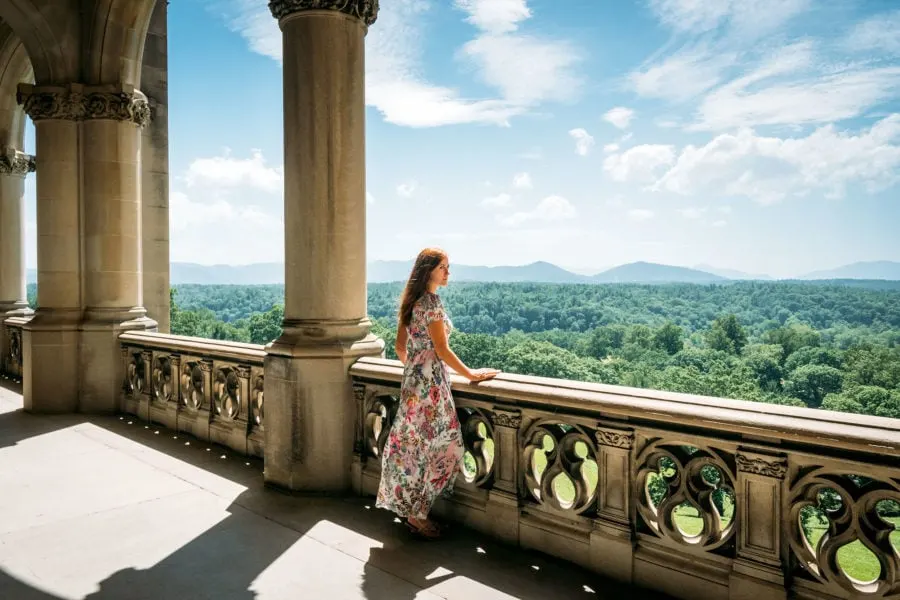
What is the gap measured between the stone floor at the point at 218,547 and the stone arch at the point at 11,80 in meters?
7.73

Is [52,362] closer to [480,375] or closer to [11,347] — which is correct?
[11,347]

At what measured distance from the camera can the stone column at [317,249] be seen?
4.96 m

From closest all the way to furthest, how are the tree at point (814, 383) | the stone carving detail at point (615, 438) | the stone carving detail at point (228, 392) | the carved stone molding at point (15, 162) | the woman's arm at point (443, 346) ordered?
the stone carving detail at point (615, 438) < the woman's arm at point (443, 346) < the stone carving detail at point (228, 392) < the carved stone molding at point (15, 162) < the tree at point (814, 383)

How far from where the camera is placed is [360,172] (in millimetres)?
5191

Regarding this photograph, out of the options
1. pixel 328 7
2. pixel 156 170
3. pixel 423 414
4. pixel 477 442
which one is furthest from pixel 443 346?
pixel 156 170

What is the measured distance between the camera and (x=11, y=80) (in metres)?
10.6

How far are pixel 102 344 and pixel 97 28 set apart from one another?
12.8ft

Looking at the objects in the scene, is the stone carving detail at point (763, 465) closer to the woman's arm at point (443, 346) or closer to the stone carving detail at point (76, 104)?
the woman's arm at point (443, 346)

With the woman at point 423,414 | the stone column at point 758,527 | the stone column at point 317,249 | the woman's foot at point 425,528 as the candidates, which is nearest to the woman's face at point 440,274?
the woman at point 423,414

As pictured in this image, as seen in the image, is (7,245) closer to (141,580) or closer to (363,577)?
(141,580)

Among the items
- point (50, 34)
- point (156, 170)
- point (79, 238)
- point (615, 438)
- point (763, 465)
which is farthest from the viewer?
point (156, 170)

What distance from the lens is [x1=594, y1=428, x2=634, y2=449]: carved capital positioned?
349 cm

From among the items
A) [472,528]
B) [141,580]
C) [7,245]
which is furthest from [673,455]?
[7,245]

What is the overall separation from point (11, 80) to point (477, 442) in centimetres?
1079
